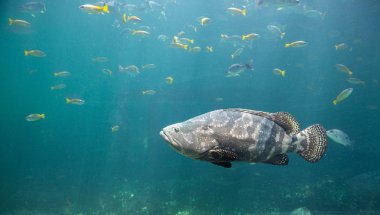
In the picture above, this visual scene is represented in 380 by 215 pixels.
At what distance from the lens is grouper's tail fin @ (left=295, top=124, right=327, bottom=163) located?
10.3 ft

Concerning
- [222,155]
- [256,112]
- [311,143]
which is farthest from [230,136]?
[311,143]

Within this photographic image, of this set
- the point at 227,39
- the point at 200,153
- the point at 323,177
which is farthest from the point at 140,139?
the point at 200,153

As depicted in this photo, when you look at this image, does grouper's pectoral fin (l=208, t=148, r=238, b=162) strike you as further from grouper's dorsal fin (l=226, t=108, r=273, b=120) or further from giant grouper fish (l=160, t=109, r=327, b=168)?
grouper's dorsal fin (l=226, t=108, r=273, b=120)

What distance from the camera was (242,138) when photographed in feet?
9.09

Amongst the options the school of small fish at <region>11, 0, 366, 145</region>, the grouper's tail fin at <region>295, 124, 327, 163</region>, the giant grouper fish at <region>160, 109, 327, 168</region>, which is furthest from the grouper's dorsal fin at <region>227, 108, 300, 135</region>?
the school of small fish at <region>11, 0, 366, 145</region>

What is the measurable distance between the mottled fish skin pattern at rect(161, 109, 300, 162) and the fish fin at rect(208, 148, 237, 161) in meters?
0.06

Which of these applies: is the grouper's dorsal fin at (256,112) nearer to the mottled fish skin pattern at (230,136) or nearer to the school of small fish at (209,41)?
the mottled fish skin pattern at (230,136)

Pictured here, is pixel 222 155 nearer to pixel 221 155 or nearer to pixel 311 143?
pixel 221 155

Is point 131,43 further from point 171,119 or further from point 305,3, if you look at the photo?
point 305,3

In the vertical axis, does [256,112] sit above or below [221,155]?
above

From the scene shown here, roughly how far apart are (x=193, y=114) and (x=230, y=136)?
71.8 ft

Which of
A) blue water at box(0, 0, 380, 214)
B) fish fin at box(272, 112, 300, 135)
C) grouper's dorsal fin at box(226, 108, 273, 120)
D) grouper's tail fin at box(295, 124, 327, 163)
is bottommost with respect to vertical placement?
blue water at box(0, 0, 380, 214)

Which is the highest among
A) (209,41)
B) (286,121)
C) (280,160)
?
(286,121)

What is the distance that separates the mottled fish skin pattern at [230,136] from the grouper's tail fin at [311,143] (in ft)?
0.93
